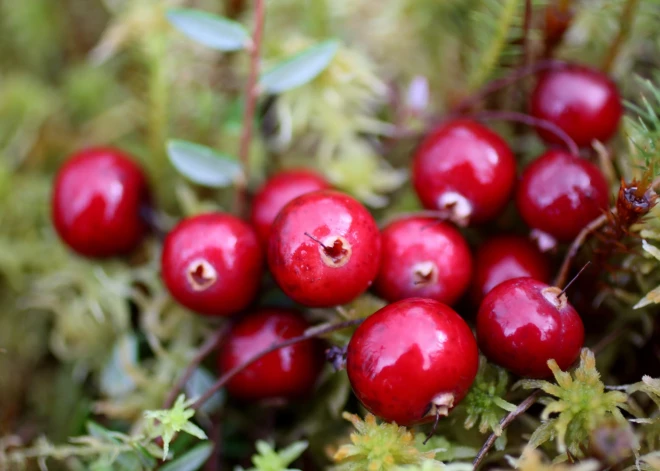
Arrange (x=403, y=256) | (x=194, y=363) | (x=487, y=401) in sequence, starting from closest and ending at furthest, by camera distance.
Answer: (x=487, y=401), (x=403, y=256), (x=194, y=363)

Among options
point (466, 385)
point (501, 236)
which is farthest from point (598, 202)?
point (466, 385)

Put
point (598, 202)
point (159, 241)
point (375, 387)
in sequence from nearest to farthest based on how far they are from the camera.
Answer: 1. point (375, 387)
2. point (598, 202)
3. point (159, 241)

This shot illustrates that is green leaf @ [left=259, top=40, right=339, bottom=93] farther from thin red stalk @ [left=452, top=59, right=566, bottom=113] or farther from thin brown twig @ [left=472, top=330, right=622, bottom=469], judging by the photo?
thin brown twig @ [left=472, top=330, right=622, bottom=469]

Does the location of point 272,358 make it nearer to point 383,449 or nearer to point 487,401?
point 383,449

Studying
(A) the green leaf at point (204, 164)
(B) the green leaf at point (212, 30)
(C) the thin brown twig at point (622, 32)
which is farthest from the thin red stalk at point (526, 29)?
(A) the green leaf at point (204, 164)

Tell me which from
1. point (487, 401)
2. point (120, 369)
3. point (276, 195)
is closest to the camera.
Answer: point (487, 401)

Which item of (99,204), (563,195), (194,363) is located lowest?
(194,363)

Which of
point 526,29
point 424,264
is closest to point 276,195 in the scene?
point 424,264

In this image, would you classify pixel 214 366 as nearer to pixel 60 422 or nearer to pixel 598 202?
pixel 60 422
